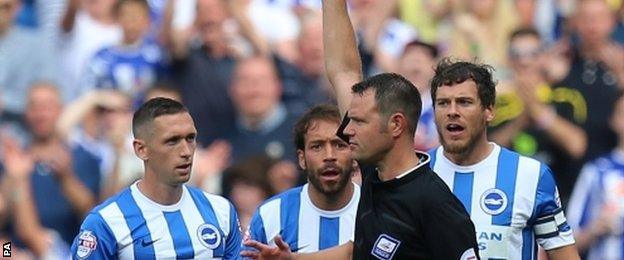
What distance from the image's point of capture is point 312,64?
13.2 meters

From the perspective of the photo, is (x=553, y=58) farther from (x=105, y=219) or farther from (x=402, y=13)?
(x=105, y=219)

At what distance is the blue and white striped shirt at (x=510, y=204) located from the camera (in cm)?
737

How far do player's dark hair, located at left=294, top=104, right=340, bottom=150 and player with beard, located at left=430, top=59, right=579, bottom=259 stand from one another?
A: 0.62 meters

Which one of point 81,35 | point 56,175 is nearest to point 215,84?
point 81,35

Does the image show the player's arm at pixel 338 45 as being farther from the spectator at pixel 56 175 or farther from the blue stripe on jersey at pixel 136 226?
the spectator at pixel 56 175

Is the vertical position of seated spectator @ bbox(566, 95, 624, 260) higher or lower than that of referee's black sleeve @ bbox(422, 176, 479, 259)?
higher

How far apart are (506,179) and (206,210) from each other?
1500mm

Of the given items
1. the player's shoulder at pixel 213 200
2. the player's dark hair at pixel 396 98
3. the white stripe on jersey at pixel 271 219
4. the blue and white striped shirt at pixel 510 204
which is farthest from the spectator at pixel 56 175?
the player's dark hair at pixel 396 98

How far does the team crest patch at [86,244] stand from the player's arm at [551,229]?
2149 mm

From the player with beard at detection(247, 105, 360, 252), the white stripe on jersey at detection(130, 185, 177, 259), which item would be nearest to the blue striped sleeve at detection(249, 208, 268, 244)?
the player with beard at detection(247, 105, 360, 252)

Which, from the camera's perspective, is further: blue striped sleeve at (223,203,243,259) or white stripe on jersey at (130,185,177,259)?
blue striped sleeve at (223,203,243,259)

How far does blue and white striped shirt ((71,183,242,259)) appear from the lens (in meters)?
7.15

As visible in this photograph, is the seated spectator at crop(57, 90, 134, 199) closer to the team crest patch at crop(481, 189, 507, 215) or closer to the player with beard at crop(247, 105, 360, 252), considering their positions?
the player with beard at crop(247, 105, 360, 252)

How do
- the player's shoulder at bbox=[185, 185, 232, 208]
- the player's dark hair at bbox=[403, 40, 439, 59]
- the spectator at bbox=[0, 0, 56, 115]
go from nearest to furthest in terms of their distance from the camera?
the player's shoulder at bbox=[185, 185, 232, 208], the player's dark hair at bbox=[403, 40, 439, 59], the spectator at bbox=[0, 0, 56, 115]
